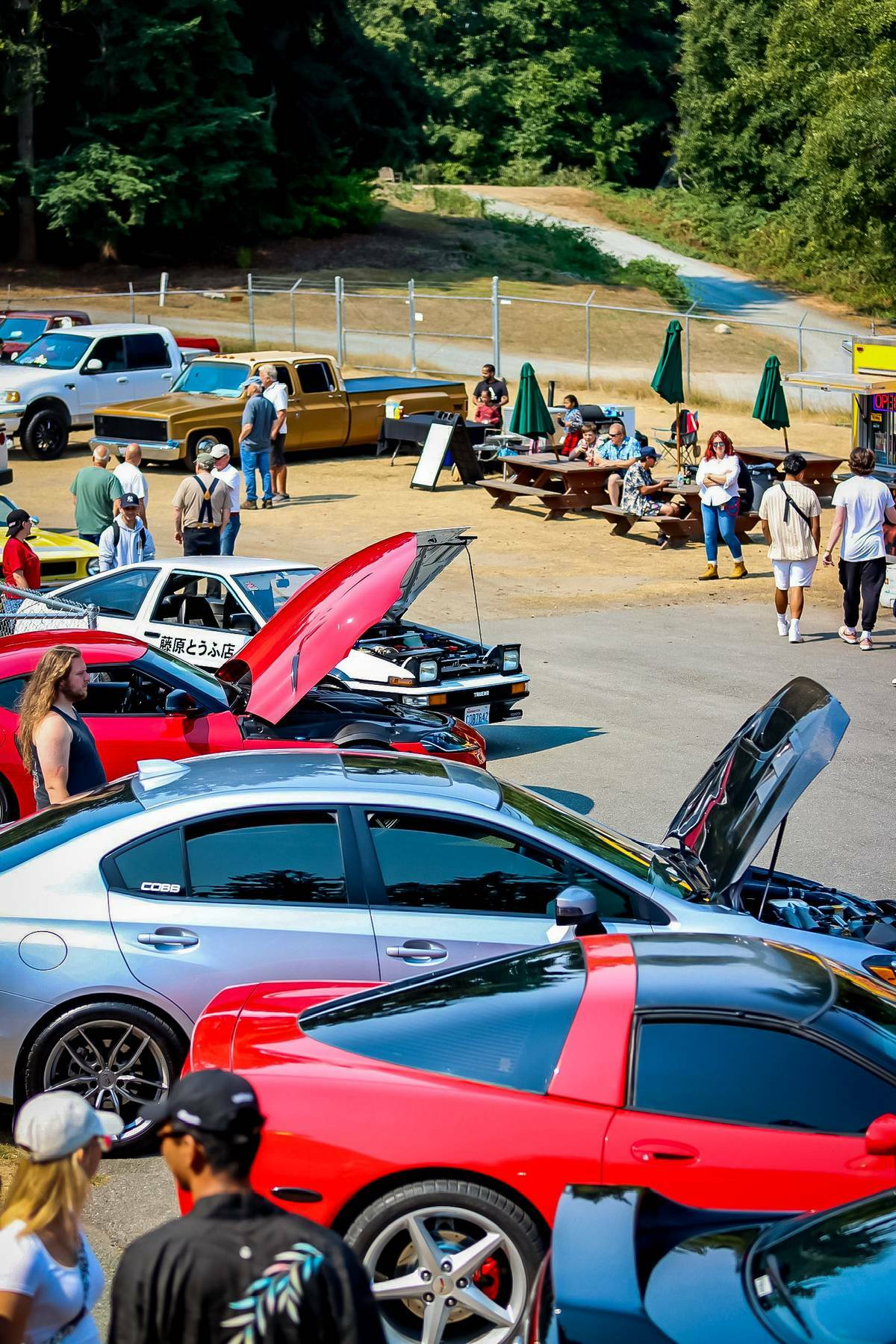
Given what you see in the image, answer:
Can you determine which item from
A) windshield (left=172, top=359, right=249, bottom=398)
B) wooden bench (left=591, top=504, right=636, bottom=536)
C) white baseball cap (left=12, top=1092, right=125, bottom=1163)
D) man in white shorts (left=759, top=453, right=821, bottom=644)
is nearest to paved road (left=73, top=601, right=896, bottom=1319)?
man in white shorts (left=759, top=453, right=821, bottom=644)

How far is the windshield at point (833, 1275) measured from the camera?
128 inches

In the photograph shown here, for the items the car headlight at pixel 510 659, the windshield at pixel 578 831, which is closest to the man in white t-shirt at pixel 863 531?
the car headlight at pixel 510 659

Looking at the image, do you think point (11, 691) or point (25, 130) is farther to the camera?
point (25, 130)

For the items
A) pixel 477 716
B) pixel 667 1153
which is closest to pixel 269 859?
pixel 667 1153

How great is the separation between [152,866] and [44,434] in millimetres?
21603

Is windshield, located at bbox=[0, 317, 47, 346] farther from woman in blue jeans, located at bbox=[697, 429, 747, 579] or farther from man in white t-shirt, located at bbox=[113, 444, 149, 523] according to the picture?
woman in blue jeans, located at bbox=[697, 429, 747, 579]

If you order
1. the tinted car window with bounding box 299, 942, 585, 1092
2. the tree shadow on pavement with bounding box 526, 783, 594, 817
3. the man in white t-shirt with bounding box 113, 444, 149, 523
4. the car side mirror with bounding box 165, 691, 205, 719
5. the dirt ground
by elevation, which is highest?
the man in white t-shirt with bounding box 113, 444, 149, 523

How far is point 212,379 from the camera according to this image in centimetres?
2548

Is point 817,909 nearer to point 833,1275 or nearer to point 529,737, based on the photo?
point 833,1275

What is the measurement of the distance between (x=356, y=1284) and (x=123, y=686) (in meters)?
6.90

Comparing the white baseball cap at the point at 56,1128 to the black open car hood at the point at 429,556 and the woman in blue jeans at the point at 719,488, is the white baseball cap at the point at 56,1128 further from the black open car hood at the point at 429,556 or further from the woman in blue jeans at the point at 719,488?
the woman in blue jeans at the point at 719,488

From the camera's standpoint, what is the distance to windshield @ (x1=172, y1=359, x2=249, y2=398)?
82.6 feet

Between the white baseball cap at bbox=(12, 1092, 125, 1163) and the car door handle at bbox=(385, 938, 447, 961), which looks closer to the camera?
the white baseball cap at bbox=(12, 1092, 125, 1163)

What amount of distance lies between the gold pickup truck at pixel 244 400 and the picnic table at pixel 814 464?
6.47 m
